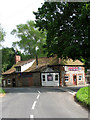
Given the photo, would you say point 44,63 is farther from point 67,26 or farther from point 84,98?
point 84,98

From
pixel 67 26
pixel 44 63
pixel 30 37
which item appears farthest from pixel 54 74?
pixel 30 37

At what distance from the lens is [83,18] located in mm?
A: 18484

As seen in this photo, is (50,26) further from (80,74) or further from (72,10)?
(80,74)

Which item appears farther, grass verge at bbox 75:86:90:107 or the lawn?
the lawn

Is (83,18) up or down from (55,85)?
up

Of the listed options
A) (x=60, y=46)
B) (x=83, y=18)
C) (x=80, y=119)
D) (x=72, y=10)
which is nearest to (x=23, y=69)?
(x=60, y=46)

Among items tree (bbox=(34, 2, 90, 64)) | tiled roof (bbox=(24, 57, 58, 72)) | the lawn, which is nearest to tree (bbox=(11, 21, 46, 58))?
tiled roof (bbox=(24, 57, 58, 72))

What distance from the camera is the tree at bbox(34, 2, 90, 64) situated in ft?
64.1

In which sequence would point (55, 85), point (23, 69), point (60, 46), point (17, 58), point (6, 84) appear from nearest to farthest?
point (60, 46)
point (55, 85)
point (23, 69)
point (6, 84)
point (17, 58)

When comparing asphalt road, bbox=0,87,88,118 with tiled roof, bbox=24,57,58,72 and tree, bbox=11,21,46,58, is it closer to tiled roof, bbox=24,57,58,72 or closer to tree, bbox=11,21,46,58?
tiled roof, bbox=24,57,58,72

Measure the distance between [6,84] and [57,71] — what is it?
1665 cm

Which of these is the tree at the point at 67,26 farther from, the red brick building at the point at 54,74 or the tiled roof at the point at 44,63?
the tiled roof at the point at 44,63

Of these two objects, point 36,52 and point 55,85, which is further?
point 36,52

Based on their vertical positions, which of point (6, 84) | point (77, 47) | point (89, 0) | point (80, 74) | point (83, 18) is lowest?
point (6, 84)
